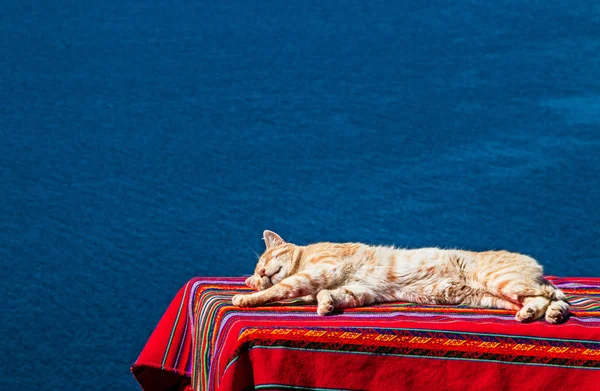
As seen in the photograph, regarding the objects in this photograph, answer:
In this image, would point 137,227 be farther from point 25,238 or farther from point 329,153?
point 329,153

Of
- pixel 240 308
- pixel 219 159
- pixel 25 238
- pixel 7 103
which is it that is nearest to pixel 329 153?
pixel 219 159

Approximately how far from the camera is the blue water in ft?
14.4

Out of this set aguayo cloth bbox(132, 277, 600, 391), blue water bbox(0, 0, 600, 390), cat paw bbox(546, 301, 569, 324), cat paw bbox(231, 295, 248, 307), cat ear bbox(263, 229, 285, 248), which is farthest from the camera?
blue water bbox(0, 0, 600, 390)

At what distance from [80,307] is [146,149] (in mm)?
1811

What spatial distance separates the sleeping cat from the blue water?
1792 millimetres

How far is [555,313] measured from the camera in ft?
6.35

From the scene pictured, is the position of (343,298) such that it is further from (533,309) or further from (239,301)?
(533,309)

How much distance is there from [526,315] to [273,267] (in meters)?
0.76

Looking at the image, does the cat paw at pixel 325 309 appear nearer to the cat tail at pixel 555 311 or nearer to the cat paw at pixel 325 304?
the cat paw at pixel 325 304

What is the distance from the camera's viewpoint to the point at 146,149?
566cm

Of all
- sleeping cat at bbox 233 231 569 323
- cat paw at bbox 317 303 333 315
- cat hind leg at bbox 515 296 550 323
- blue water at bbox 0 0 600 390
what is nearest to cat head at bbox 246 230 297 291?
sleeping cat at bbox 233 231 569 323

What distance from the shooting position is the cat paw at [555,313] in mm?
1937

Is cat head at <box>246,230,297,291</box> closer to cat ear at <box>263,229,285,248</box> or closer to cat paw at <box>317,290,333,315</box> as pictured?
cat ear at <box>263,229,285,248</box>

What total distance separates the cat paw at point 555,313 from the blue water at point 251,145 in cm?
231
